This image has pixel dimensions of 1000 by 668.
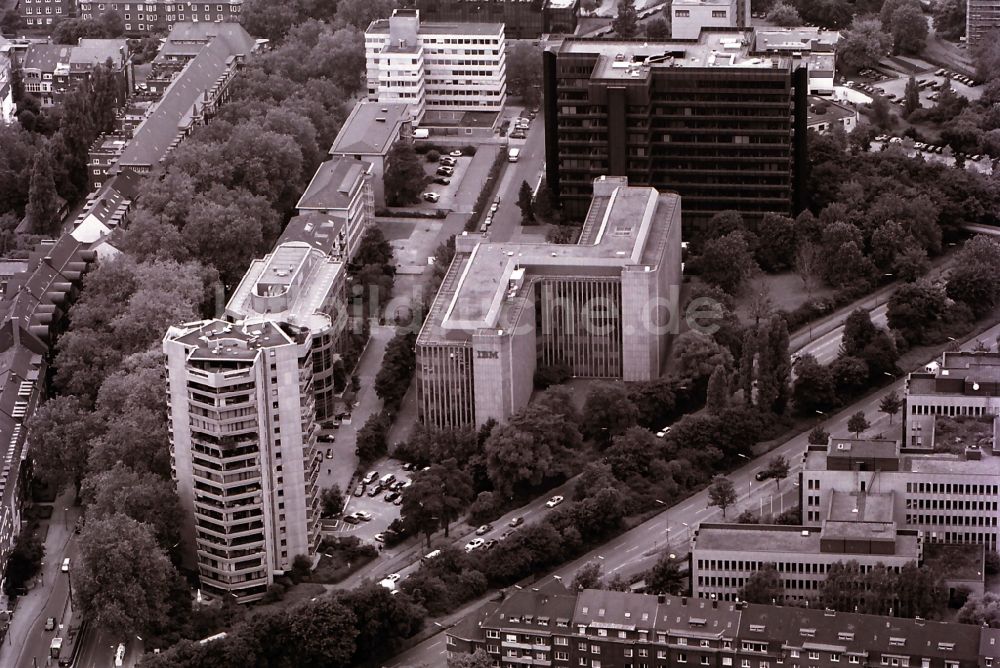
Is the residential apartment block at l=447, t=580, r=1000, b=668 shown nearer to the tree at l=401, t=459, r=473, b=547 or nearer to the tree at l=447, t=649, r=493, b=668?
the tree at l=447, t=649, r=493, b=668

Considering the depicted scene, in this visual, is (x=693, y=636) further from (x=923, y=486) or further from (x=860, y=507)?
(x=923, y=486)

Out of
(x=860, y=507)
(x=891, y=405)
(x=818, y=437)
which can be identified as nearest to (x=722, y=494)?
(x=860, y=507)

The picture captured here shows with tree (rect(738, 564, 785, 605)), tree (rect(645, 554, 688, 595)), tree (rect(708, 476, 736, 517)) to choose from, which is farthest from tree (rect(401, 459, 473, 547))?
tree (rect(738, 564, 785, 605))

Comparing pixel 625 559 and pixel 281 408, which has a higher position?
pixel 281 408

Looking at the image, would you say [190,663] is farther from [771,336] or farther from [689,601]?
[771,336]

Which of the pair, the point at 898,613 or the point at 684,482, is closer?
the point at 898,613

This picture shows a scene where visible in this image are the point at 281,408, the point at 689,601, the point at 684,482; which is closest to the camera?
the point at 689,601

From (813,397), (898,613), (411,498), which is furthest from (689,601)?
(813,397)

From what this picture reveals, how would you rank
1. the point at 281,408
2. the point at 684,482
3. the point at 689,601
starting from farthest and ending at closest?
the point at 684,482
the point at 281,408
the point at 689,601
